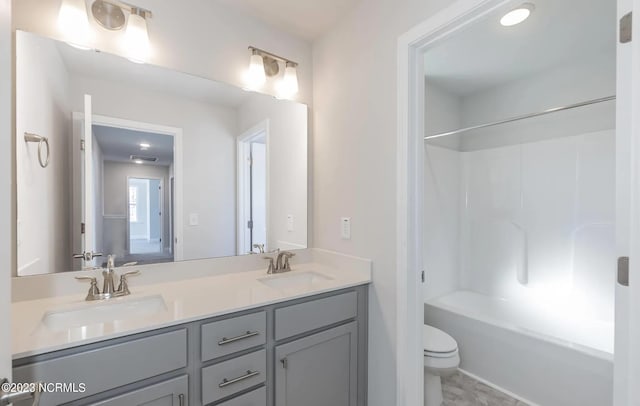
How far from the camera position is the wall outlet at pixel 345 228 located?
1.80 m

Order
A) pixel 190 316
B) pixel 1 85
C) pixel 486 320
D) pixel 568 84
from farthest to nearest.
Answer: pixel 568 84
pixel 486 320
pixel 190 316
pixel 1 85

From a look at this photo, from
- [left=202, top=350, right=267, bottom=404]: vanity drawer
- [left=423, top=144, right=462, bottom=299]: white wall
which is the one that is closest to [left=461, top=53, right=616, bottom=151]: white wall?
[left=423, top=144, right=462, bottom=299]: white wall

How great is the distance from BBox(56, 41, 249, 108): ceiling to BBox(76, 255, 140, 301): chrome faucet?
891 millimetres

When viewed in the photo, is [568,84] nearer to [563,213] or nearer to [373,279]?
[563,213]

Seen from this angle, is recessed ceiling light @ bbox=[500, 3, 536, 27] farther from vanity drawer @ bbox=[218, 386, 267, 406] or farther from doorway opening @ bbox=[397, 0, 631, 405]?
vanity drawer @ bbox=[218, 386, 267, 406]

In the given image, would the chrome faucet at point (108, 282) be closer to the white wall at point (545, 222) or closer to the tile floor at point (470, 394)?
the tile floor at point (470, 394)

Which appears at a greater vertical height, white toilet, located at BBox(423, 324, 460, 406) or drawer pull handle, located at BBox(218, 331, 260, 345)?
drawer pull handle, located at BBox(218, 331, 260, 345)

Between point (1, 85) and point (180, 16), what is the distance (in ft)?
4.23

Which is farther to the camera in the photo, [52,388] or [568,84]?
[568,84]

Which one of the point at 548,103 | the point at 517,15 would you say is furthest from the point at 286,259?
the point at 548,103

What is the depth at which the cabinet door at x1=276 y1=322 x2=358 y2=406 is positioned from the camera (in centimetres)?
133

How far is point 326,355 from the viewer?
1.47 m

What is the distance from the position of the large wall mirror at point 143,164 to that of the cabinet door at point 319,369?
71 cm

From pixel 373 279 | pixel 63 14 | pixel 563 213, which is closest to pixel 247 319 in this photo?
pixel 373 279
